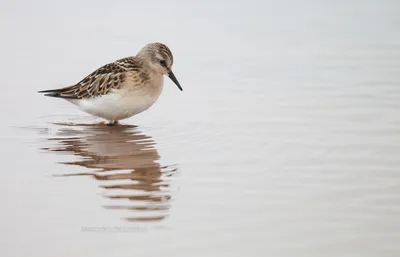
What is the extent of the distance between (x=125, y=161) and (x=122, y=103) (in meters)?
1.60

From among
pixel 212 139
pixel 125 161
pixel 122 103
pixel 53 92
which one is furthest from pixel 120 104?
pixel 125 161

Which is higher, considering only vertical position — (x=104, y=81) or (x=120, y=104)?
(x=104, y=81)

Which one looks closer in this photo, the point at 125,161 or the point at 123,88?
the point at 125,161

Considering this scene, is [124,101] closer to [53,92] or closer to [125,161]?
[53,92]

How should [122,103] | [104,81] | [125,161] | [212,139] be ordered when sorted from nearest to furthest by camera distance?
[125,161], [212,139], [122,103], [104,81]

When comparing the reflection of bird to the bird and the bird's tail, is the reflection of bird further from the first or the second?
the bird's tail

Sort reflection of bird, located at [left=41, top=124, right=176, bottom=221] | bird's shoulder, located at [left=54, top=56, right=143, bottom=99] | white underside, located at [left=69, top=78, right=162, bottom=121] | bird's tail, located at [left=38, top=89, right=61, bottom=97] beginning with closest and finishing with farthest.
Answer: reflection of bird, located at [left=41, top=124, right=176, bottom=221]
white underside, located at [left=69, top=78, right=162, bottom=121]
bird's shoulder, located at [left=54, top=56, right=143, bottom=99]
bird's tail, located at [left=38, top=89, right=61, bottom=97]

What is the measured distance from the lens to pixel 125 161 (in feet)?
23.7

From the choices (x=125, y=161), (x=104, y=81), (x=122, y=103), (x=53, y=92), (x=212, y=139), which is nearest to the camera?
(x=125, y=161)

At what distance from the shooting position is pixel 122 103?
8.73 metres

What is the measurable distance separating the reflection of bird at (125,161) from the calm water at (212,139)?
0.02 metres

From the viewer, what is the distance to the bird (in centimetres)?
875

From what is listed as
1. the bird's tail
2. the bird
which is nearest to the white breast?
the bird

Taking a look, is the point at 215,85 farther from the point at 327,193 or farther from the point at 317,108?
the point at 327,193
